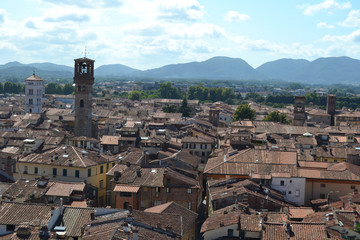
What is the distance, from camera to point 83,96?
244ft

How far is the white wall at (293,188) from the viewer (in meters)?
45.3

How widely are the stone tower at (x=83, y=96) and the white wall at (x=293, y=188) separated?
36.5 metres

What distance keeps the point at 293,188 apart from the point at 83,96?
126 feet

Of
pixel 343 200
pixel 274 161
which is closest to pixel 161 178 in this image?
pixel 274 161

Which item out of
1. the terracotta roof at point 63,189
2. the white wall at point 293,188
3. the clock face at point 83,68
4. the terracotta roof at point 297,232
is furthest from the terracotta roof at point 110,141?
the terracotta roof at point 297,232

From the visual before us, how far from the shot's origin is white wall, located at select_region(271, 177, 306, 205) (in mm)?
45312

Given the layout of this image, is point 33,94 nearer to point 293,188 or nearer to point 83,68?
point 83,68

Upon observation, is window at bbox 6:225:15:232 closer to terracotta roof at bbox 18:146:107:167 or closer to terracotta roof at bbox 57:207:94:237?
terracotta roof at bbox 57:207:94:237

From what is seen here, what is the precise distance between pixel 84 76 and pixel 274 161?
33676 millimetres

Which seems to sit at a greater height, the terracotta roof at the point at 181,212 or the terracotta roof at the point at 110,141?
the terracotta roof at the point at 110,141

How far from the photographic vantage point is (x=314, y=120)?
134125 mm

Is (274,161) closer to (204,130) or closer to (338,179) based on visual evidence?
(338,179)

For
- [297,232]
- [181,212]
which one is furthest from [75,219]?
[297,232]

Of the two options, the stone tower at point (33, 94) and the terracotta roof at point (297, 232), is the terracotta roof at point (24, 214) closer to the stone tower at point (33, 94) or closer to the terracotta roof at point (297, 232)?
the terracotta roof at point (297, 232)
